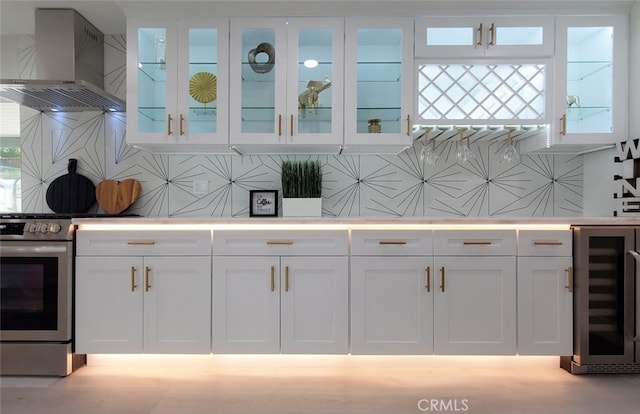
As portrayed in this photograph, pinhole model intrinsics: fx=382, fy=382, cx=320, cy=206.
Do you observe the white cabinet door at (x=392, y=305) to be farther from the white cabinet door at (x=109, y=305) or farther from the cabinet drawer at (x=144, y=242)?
the white cabinet door at (x=109, y=305)

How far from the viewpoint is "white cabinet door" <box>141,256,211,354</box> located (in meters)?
2.17

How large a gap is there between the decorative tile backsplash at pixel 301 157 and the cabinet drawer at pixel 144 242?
2.05 feet

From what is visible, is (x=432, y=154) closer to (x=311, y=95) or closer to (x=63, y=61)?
(x=311, y=95)

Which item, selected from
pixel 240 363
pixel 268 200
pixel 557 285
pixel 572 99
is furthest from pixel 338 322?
pixel 572 99

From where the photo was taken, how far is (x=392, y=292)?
7.10 feet

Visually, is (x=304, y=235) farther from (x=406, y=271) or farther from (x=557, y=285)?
(x=557, y=285)

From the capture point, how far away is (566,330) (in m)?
2.15

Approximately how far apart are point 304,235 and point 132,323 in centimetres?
110

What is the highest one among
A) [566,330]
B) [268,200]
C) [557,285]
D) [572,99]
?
[572,99]

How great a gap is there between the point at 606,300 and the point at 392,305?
1198 mm

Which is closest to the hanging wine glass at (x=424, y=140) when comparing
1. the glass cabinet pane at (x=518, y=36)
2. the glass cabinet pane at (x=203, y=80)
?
the glass cabinet pane at (x=518, y=36)

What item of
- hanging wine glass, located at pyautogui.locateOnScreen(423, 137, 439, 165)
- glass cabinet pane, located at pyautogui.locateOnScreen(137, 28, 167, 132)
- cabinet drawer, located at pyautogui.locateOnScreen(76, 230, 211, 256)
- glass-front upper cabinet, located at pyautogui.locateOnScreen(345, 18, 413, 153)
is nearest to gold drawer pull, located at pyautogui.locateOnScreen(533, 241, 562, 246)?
hanging wine glass, located at pyautogui.locateOnScreen(423, 137, 439, 165)

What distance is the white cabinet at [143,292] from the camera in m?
2.17

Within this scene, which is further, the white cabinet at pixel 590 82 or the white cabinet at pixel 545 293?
the white cabinet at pixel 590 82
